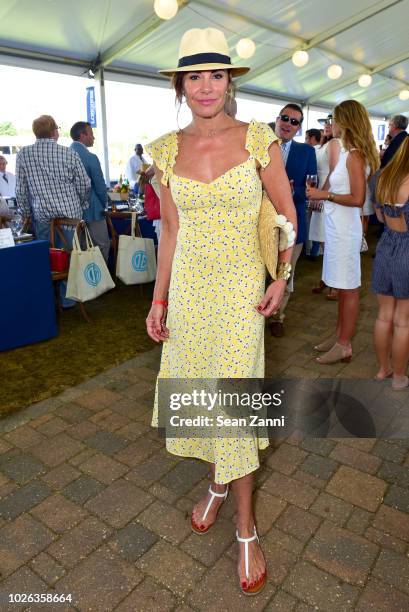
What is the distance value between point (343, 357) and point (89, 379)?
1.98m

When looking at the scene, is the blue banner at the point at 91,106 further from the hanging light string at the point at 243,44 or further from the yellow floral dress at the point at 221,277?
the yellow floral dress at the point at 221,277

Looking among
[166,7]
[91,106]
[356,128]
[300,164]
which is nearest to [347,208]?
[356,128]

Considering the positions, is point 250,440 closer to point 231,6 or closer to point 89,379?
point 89,379

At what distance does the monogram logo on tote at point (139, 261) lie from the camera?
4961mm

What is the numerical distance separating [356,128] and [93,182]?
3.20 m

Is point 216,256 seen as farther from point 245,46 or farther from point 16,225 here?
point 245,46

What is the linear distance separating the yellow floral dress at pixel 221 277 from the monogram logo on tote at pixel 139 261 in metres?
3.22

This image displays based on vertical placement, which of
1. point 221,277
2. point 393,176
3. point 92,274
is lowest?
point 92,274

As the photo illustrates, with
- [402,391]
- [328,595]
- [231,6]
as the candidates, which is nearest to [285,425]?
[402,391]

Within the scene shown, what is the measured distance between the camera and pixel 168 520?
2.09m

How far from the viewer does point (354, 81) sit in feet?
45.9

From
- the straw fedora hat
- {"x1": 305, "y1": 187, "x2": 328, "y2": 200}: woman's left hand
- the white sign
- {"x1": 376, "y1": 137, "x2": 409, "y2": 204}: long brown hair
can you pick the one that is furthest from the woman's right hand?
the white sign

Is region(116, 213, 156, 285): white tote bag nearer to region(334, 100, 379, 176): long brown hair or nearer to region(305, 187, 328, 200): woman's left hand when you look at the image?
region(305, 187, 328, 200): woman's left hand

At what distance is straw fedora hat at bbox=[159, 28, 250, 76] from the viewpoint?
1.52 meters
